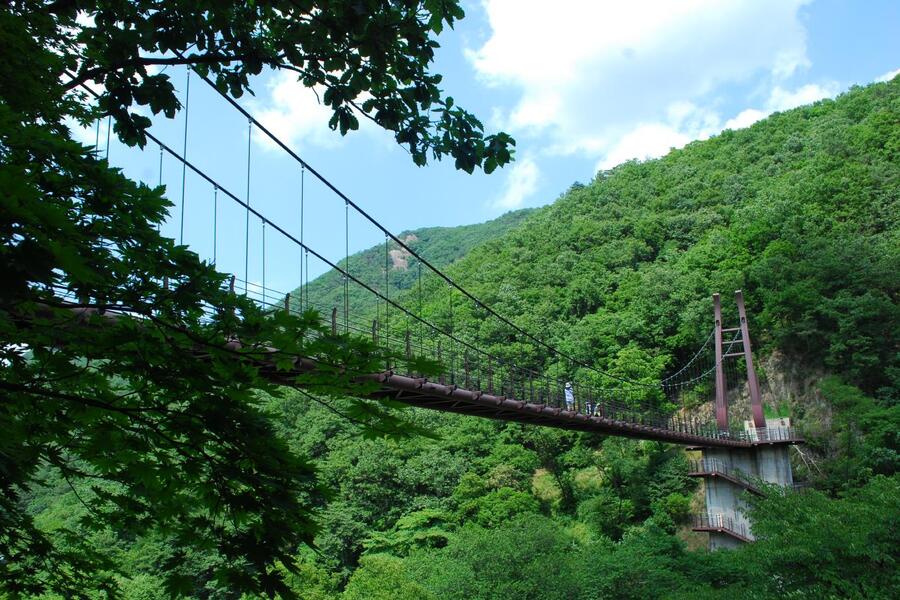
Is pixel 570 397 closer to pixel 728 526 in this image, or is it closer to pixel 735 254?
pixel 728 526

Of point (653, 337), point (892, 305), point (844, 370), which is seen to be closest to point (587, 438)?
point (653, 337)

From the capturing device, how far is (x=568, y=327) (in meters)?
24.7

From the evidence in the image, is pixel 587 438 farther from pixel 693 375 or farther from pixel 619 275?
pixel 619 275

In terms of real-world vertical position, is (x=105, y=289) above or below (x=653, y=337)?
below

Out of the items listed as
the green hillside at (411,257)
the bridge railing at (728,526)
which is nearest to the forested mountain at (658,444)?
the bridge railing at (728,526)

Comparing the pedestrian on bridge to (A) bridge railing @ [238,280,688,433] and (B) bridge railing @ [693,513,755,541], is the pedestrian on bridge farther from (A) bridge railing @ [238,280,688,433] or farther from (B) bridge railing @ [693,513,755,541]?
(B) bridge railing @ [693,513,755,541]

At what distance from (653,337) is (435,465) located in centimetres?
857

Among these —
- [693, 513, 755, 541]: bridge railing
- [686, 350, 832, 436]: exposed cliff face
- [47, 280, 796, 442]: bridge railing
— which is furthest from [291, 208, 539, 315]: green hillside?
[693, 513, 755, 541]: bridge railing

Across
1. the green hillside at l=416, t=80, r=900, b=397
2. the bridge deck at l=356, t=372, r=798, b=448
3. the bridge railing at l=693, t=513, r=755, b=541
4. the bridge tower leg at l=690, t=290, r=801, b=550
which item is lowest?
the bridge railing at l=693, t=513, r=755, b=541

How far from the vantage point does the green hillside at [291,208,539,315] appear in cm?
4700

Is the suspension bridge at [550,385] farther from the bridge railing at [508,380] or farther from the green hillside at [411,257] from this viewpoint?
the green hillside at [411,257]

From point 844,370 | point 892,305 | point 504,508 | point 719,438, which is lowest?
point 504,508

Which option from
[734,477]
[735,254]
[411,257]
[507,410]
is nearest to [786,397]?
[734,477]

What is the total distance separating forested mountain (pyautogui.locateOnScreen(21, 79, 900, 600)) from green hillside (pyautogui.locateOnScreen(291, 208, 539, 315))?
1709 centimetres
